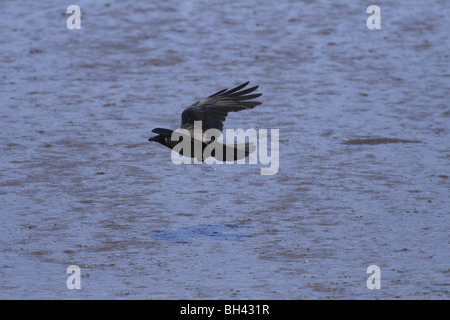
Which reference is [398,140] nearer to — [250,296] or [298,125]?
[298,125]

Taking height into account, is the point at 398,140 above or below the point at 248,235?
above

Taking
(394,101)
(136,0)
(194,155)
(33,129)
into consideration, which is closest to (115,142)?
(33,129)

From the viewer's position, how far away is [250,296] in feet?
27.5

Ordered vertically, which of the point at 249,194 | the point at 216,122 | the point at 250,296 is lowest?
the point at 250,296

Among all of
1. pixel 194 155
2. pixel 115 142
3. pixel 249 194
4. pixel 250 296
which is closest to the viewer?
pixel 250 296

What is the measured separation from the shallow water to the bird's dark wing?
3.30 ft

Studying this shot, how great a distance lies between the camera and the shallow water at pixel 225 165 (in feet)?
29.7

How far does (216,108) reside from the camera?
10.3 m

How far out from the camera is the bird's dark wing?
10211 millimetres

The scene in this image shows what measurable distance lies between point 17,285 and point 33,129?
509 cm

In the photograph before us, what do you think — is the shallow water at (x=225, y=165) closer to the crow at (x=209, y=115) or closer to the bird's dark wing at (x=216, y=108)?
the crow at (x=209, y=115)

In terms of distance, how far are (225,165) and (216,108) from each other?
210cm

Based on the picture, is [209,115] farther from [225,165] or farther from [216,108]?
[225,165]

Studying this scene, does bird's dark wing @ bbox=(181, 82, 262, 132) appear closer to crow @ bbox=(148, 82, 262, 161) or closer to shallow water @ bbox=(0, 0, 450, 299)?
crow @ bbox=(148, 82, 262, 161)
